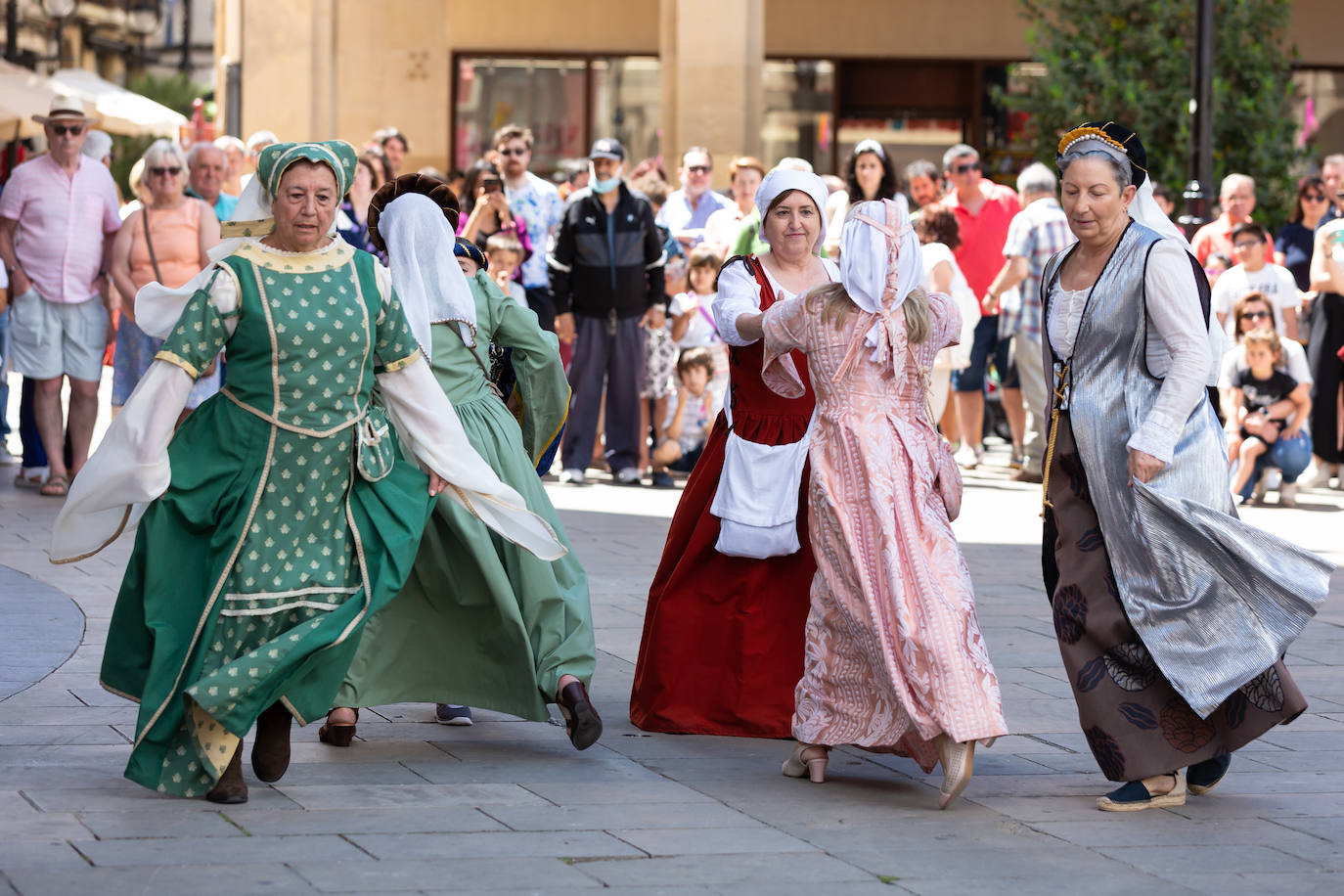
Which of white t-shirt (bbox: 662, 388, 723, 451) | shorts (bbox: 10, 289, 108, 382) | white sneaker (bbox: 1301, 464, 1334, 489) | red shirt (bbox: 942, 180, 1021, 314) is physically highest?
red shirt (bbox: 942, 180, 1021, 314)

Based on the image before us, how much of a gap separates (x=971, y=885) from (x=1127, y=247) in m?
1.94

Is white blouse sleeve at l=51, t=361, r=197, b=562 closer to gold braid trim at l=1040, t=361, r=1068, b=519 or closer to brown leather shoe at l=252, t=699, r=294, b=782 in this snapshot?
brown leather shoe at l=252, t=699, r=294, b=782

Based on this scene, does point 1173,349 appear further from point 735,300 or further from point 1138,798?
point 735,300

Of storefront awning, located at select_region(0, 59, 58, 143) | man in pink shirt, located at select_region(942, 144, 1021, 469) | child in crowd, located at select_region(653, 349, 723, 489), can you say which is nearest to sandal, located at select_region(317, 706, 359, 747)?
child in crowd, located at select_region(653, 349, 723, 489)

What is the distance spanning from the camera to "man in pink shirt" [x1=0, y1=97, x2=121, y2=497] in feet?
39.5

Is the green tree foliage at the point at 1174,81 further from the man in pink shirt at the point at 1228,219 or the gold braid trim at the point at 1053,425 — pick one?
the gold braid trim at the point at 1053,425

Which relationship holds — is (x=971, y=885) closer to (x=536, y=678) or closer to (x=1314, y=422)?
(x=536, y=678)

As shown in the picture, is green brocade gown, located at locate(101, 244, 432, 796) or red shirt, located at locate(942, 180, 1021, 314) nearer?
green brocade gown, located at locate(101, 244, 432, 796)

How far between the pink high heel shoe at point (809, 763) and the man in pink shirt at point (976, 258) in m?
8.89

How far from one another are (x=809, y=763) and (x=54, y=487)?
289 inches

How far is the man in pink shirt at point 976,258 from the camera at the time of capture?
583 inches

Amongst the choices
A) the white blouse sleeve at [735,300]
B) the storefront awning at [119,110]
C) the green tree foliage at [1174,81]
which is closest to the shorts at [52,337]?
the white blouse sleeve at [735,300]

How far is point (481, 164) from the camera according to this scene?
14109mm

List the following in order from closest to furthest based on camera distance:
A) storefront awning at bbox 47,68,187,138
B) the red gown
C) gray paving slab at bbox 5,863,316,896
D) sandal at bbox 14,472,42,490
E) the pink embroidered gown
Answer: gray paving slab at bbox 5,863,316,896
the pink embroidered gown
the red gown
sandal at bbox 14,472,42,490
storefront awning at bbox 47,68,187,138
